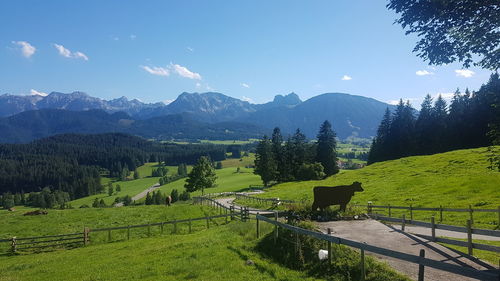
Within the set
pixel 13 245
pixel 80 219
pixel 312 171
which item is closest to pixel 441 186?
pixel 80 219

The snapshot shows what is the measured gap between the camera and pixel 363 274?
32.1ft

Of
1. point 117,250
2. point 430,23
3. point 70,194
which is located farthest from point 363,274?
point 70,194

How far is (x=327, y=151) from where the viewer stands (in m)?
84.7

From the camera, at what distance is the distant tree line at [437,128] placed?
2717 inches

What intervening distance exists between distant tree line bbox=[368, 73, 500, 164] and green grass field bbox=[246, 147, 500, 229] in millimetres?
21335

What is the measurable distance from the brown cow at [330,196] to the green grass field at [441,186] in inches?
384

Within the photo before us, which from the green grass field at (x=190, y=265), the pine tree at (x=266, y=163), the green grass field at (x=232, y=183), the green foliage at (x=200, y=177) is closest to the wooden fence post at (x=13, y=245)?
the green grass field at (x=190, y=265)

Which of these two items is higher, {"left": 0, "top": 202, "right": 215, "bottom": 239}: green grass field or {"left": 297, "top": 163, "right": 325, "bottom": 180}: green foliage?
{"left": 297, "top": 163, "right": 325, "bottom": 180}: green foliage

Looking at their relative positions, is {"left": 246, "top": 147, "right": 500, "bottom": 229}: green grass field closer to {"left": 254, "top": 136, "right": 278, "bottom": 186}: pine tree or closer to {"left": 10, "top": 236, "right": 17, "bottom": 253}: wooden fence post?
{"left": 10, "top": 236, "right": 17, "bottom": 253}: wooden fence post

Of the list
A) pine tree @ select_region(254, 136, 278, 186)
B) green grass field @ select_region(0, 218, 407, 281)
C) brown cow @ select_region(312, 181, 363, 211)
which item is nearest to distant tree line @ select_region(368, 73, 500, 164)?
pine tree @ select_region(254, 136, 278, 186)

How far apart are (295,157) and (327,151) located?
28.3ft

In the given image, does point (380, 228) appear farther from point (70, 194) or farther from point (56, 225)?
point (70, 194)

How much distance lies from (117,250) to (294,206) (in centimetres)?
1300

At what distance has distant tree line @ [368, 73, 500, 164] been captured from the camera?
69.0 metres
